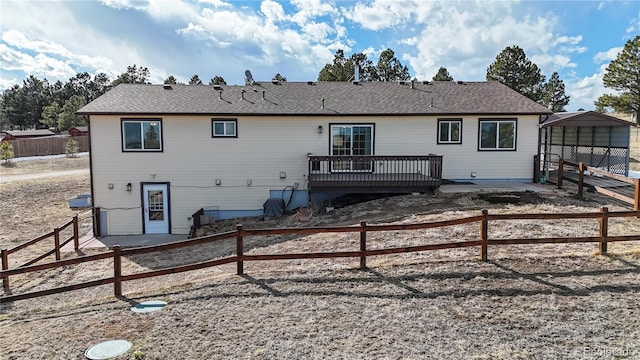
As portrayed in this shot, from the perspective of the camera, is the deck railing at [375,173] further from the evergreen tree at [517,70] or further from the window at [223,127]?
the evergreen tree at [517,70]

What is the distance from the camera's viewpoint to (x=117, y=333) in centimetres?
549

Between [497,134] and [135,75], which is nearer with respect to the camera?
[497,134]

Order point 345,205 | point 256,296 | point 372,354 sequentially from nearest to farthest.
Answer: point 372,354 → point 256,296 → point 345,205

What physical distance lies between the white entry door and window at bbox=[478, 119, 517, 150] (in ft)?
39.6

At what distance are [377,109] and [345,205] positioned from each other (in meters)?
3.90

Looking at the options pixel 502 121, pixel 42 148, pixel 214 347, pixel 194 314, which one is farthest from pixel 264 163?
pixel 42 148

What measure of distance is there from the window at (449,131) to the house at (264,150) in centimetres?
4

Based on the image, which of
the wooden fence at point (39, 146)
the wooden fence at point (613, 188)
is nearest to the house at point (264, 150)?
the wooden fence at point (613, 188)

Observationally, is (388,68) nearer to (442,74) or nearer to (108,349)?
(442,74)

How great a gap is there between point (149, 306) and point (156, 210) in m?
10.4

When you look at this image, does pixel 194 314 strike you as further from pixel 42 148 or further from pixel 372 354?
pixel 42 148

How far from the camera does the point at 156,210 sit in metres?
16.1

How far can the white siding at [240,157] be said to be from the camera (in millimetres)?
15781

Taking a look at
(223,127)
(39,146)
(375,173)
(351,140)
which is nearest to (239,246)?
(375,173)
